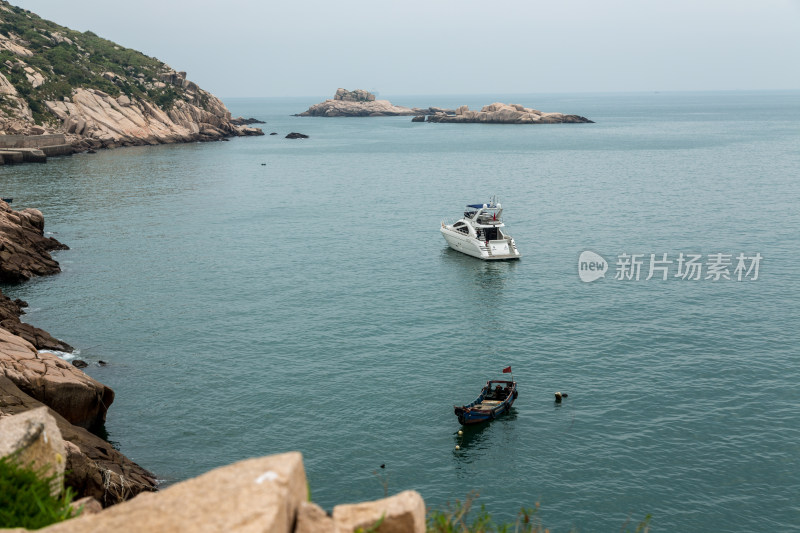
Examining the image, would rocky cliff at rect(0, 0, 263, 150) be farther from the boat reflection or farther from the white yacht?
the boat reflection

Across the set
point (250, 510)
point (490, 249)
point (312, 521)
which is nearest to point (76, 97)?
point (490, 249)

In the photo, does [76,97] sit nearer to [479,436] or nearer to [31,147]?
[31,147]

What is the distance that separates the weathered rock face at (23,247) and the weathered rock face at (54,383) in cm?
2629

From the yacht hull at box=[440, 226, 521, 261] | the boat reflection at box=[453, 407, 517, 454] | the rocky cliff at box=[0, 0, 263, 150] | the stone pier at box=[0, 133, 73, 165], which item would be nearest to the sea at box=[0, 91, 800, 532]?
the boat reflection at box=[453, 407, 517, 454]

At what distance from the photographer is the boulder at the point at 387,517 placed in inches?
384

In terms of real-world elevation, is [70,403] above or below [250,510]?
below

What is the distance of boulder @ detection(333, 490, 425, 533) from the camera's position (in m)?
9.76

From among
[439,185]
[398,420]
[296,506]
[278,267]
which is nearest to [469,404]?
[398,420]

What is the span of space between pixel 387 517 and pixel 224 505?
2.48m

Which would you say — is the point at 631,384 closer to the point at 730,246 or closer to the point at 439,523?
the point at 439,523

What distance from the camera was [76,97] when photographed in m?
162

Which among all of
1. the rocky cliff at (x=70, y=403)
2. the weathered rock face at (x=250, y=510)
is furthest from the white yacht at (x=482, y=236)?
the weathered rock face at (x=250, y=510)

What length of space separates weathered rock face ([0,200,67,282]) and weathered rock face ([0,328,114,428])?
2629 centimetres

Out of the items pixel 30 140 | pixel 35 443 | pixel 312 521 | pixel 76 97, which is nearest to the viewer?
pixel 312 521
